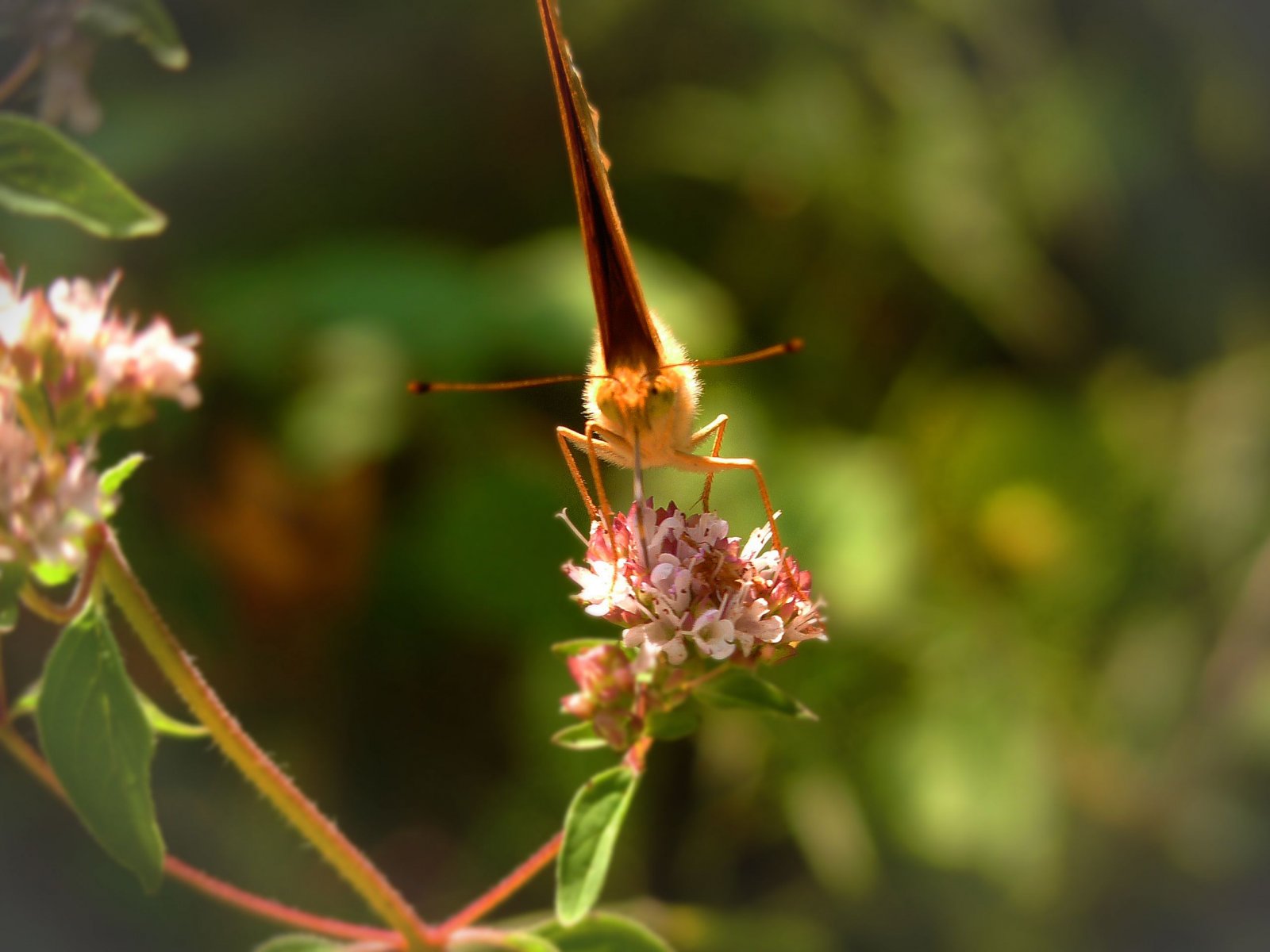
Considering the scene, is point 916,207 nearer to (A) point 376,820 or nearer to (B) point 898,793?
(B) point 898,793

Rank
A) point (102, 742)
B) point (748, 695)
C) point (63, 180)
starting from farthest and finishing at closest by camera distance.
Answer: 1. point (63, 180)
2. point (748, 695)
3. point (102, 742)

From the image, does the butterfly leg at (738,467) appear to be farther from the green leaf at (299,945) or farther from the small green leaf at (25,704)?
the small green leaf at (25,704)

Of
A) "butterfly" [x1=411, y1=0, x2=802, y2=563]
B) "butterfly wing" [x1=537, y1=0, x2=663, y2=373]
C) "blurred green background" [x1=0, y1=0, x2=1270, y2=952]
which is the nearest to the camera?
"butterfly wing" [x1=537, y1=0, x2=663, y2=373]

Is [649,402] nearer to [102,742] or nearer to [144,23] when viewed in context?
[102,742]

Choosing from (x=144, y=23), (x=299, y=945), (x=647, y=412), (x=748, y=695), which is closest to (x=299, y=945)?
(x=299, y=945)

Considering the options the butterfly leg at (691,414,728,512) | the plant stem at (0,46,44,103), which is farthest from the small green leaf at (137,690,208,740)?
the plant stem at (0,46,44,103)

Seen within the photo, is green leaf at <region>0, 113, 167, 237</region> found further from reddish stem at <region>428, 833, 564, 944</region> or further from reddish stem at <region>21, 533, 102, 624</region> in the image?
reddish stem at <region>428, 833, 564, 944</region>
